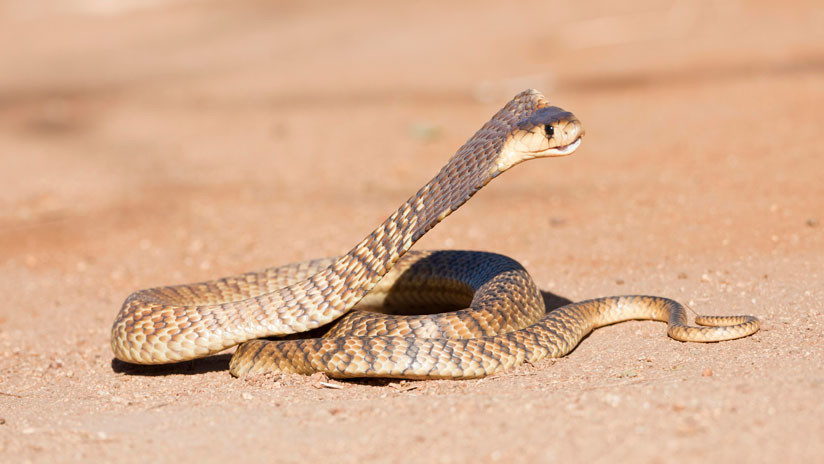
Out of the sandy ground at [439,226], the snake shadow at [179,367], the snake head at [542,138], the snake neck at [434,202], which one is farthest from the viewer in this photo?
the snake shadow at [179,367]

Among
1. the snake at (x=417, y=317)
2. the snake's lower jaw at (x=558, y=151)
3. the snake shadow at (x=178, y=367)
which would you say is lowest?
the snake shadow at (x=178, y=367)

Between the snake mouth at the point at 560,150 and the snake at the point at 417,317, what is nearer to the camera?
the snake mouth at the point at 560,150

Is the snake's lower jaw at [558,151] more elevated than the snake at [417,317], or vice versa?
the snake's lower jaw at [558,151]

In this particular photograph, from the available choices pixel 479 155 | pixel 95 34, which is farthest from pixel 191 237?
pixel 95 34

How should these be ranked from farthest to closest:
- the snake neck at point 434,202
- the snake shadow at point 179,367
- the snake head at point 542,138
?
the snake shadow at point 179,367
the snake neck at point 434,202
the snake head at point 542,138

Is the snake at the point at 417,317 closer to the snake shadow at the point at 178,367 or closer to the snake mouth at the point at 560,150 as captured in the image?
the snake mouth at the point at 560,150

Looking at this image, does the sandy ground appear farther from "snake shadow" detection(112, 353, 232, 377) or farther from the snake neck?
the snake neck

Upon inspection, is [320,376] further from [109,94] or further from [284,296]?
[109,94]

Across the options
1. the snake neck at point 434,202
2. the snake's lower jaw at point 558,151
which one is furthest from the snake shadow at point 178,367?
the snake's lower jaw at point 558,151
